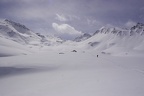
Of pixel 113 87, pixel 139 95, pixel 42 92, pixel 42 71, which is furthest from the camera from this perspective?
pixel 42 71

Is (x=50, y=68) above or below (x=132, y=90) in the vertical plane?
→ above

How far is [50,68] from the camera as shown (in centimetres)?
2844

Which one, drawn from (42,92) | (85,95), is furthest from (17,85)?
(85,95)

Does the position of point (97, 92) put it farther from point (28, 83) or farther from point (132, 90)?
point (28, 83)

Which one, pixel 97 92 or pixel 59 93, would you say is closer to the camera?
pixel 97 92

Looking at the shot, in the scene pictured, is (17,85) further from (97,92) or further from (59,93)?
(97,92)

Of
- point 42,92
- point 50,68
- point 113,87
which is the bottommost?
point 42,92

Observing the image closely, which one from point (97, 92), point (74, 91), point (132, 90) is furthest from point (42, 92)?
point (132, 90)

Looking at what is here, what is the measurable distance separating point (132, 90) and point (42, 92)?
1000 centimetres

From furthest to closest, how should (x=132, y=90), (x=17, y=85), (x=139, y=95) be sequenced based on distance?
(x=17, y=85) → (x=132, y=90) → (x=139, y=95)

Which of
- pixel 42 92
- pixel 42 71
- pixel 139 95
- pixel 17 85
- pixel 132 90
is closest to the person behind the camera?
pixel 139 95

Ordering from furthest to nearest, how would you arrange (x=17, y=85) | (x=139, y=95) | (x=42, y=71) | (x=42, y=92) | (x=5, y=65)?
(x=5, y=65) → (x=42, y=71) → (x=17, y=85) → (x=42, y=92) → (x=139, y=95)

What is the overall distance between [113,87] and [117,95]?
80.2 inches

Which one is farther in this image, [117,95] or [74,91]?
[74,91]
